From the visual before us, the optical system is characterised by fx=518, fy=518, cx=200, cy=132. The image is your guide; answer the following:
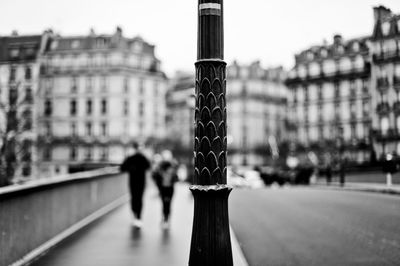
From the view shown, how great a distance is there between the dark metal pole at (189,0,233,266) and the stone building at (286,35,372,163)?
413 centimetres

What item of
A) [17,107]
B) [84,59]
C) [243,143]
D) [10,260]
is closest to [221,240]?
[10,260]

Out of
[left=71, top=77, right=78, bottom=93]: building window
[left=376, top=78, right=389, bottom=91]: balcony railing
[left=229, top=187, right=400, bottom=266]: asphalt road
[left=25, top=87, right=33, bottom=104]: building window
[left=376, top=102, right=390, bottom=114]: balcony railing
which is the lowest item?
[left=229, top=187, right=400, bottom=266]: asphalt road

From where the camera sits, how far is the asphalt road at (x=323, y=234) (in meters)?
7.51

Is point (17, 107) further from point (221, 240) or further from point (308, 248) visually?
point (221, 240)

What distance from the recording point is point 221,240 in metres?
4.37

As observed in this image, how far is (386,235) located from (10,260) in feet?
20.4

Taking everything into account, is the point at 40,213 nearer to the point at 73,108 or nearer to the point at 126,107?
the point at 126,107

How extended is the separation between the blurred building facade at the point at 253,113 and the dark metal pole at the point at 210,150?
8303 centimetres

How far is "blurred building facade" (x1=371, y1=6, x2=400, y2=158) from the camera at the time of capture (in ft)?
25.2

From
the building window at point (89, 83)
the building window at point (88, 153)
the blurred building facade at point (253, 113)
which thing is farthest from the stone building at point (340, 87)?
the blurred building facade at point (253, 113)

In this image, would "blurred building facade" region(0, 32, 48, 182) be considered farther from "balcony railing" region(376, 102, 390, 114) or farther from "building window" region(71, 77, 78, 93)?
"building window" region(71, 77, 78, 93)

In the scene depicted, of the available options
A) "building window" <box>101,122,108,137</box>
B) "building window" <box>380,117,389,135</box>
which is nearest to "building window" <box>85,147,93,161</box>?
"building window" <box>101,122,108,137</box>

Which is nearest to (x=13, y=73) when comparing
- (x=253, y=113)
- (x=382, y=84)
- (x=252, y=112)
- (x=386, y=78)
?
(x=382, y=84)

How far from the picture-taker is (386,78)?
8305 mm
